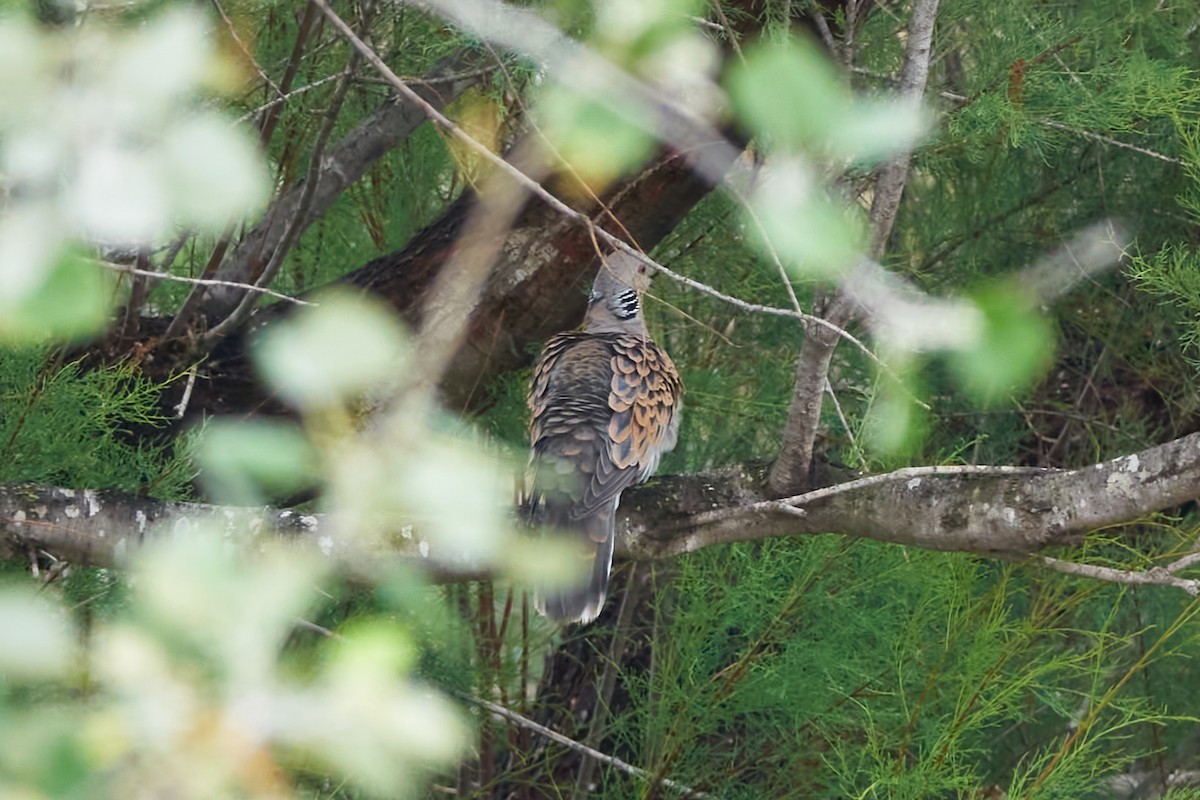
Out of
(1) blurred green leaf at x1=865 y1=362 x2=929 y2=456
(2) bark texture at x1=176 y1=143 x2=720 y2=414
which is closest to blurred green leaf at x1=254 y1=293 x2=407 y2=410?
(1) blurred green leaf at x1=865 y1=362 x2=929 y2=456

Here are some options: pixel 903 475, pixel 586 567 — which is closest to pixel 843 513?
pixel 903 475

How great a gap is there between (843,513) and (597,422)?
2.52 feet

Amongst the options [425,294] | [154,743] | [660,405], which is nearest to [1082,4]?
[660,405]

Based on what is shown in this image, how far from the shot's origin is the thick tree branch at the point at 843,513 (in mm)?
2065

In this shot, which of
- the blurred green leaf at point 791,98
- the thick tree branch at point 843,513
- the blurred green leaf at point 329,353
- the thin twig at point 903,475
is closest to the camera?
the blurred green leaf at point 791,98

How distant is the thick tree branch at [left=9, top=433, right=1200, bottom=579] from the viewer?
207 centimetres

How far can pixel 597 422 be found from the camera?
2953 millimetres

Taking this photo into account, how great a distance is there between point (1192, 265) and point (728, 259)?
115 centimetres

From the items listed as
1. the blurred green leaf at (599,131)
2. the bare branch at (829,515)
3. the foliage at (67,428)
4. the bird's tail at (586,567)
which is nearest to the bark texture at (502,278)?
the foliage at (67,428)

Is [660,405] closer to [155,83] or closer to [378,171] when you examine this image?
[378,171]

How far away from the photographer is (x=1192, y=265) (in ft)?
8.43

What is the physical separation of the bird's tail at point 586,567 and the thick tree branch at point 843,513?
19 cm

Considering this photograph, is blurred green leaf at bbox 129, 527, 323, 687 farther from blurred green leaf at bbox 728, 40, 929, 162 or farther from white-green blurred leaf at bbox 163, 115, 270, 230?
blurred green leaf at bbox 728, 40, 929, 162

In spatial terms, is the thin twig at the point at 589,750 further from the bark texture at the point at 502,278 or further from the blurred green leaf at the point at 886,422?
the blurred green leaf at the point at 886,422
